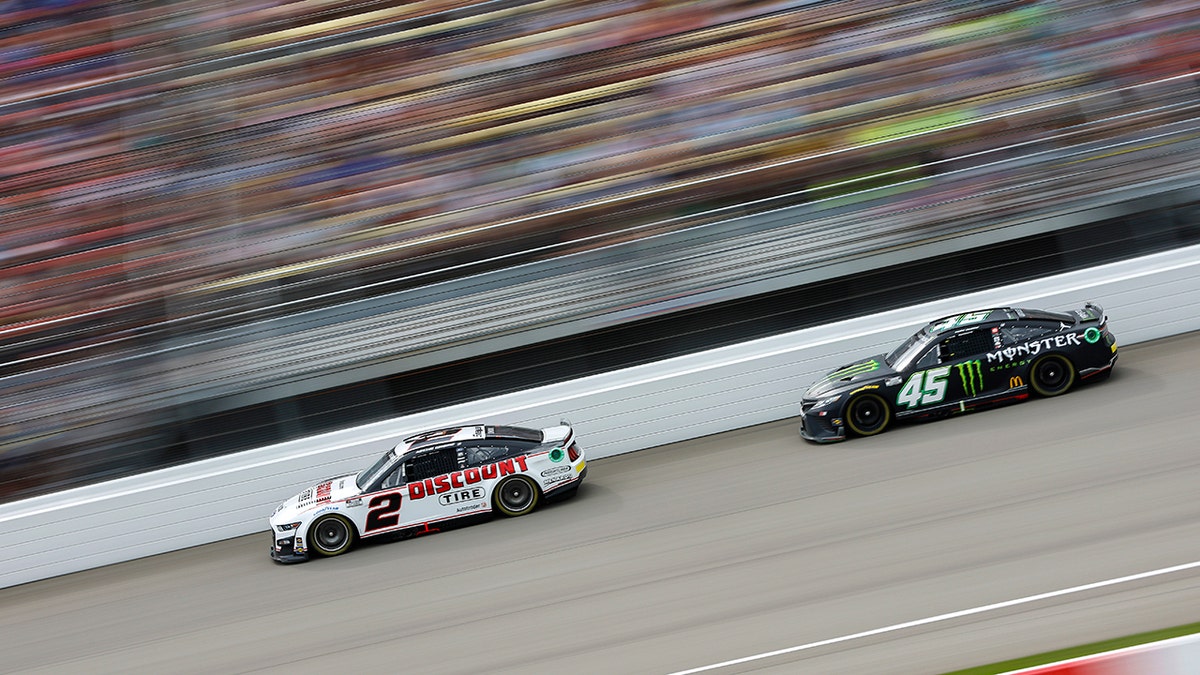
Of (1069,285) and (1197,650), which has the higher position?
(1069,285)

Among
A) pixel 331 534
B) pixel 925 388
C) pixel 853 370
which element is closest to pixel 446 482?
pixel 331 534

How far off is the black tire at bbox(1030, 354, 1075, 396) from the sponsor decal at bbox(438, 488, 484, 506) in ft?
18.3

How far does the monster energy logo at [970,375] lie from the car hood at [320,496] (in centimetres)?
602

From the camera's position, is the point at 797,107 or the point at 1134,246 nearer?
the point at 1134,246

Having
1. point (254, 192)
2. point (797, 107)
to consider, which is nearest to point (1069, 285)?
point (797, 107)

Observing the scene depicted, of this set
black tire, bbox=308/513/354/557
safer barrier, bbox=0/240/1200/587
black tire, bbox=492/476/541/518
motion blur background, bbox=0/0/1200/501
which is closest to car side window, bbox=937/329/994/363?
safer barrier, bbox=0/240/1200/587

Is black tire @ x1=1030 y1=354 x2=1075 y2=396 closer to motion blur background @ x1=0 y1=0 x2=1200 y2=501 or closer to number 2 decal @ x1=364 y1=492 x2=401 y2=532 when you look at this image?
motion blur background @ x1=0 y1=0 x2=1200 y2=501

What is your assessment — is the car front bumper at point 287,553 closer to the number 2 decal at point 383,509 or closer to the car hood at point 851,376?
the number 2 decal at point 383,509

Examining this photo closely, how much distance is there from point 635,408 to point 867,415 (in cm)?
267

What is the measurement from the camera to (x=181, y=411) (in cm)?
1241

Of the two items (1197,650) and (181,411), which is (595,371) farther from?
(1197,650)

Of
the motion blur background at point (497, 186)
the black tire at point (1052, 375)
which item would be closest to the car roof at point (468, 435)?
the motion blur background at point (497, 186)

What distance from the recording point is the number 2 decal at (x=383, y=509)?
393 inches

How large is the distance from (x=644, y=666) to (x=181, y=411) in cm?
798
